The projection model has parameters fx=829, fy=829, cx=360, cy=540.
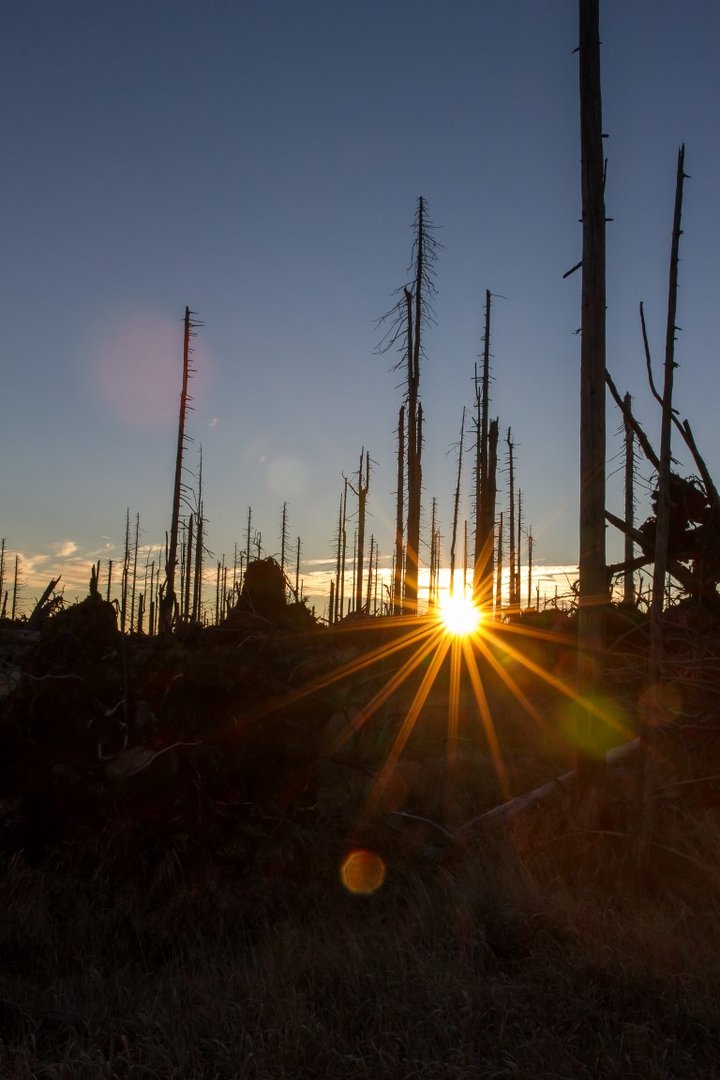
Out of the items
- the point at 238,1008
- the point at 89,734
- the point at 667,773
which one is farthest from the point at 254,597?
the point at 238,1008

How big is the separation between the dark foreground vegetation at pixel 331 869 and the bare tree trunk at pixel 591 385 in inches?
23.9

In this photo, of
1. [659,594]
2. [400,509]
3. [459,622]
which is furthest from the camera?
[400,509]

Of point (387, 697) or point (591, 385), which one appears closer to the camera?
point (591, 385)

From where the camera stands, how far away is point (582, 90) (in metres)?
8.87

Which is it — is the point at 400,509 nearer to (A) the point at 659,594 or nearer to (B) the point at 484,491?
(B) the point at 484,491

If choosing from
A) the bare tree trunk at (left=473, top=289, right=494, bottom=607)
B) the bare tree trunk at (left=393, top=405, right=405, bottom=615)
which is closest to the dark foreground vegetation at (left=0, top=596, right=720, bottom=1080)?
the bare tree trunk at (left=473, top=289, right=494, bottom=607)

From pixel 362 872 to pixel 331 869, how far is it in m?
0.35

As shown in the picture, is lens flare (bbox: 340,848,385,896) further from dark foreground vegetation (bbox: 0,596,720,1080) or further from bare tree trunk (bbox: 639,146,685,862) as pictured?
bare tree trunk (bbox: 639,146,685,862)

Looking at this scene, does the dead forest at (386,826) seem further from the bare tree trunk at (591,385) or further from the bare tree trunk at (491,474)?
the bare tree trunk at (491,474)

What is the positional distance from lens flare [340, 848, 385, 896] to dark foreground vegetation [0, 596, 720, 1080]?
0.15 ft

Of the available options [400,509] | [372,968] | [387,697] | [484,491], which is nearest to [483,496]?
[484,491]

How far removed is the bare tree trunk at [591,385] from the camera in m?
8.47

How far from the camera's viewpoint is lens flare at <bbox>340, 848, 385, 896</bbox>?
8.77m

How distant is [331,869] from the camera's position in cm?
914
